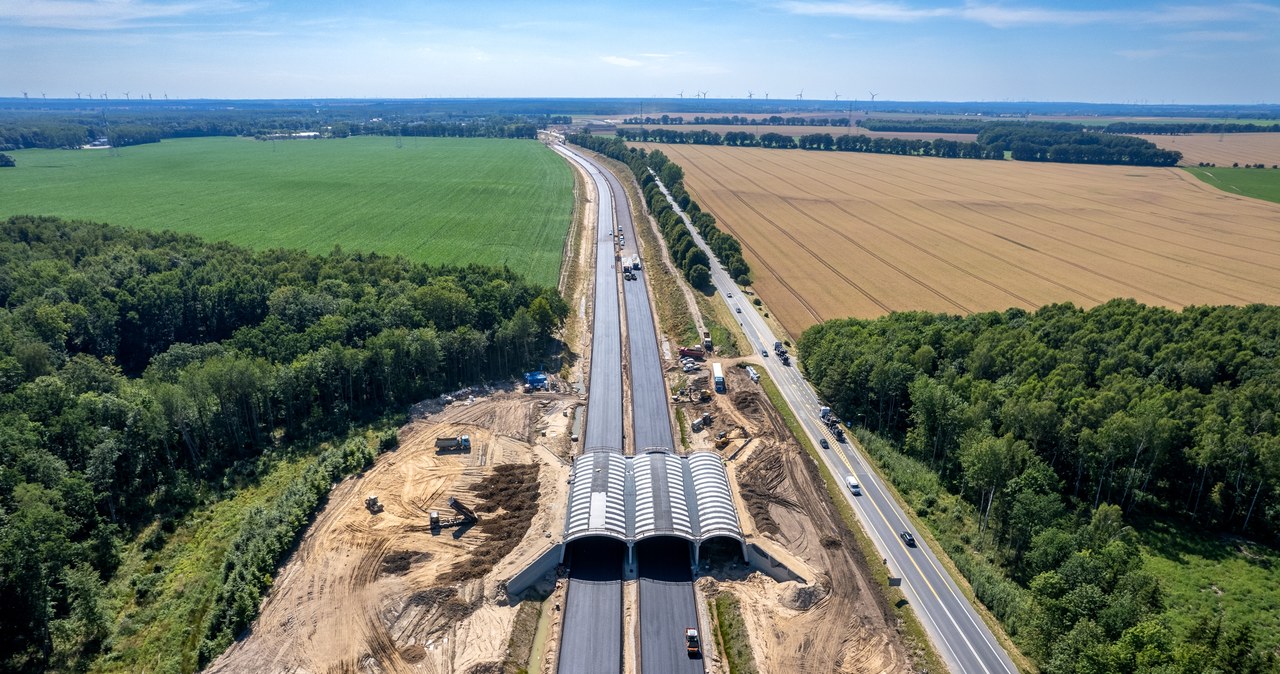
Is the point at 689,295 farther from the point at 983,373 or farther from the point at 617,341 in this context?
the point at 983,373

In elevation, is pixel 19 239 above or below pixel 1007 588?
above

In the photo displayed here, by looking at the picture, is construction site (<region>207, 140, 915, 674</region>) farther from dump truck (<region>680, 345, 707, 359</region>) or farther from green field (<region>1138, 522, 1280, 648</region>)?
green field (<region>1138, 522, 1280, 648</region>)

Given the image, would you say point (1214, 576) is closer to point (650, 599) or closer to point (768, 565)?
point (768, 565)

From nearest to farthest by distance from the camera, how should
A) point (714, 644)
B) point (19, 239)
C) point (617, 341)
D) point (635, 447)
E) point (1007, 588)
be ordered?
1. point (714, 644)
2. point (1007, 588)
3. point (635, 447)
4. point (617, 341)
5. point (19, 239)

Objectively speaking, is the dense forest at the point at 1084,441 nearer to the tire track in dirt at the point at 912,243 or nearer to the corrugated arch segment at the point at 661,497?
the corrugated arch segment at the point at 661,497

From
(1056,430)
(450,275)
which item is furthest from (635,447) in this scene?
(450,275)

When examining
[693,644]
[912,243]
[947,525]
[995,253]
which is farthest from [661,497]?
[995,253]

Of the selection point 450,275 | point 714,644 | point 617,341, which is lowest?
point 714,644
